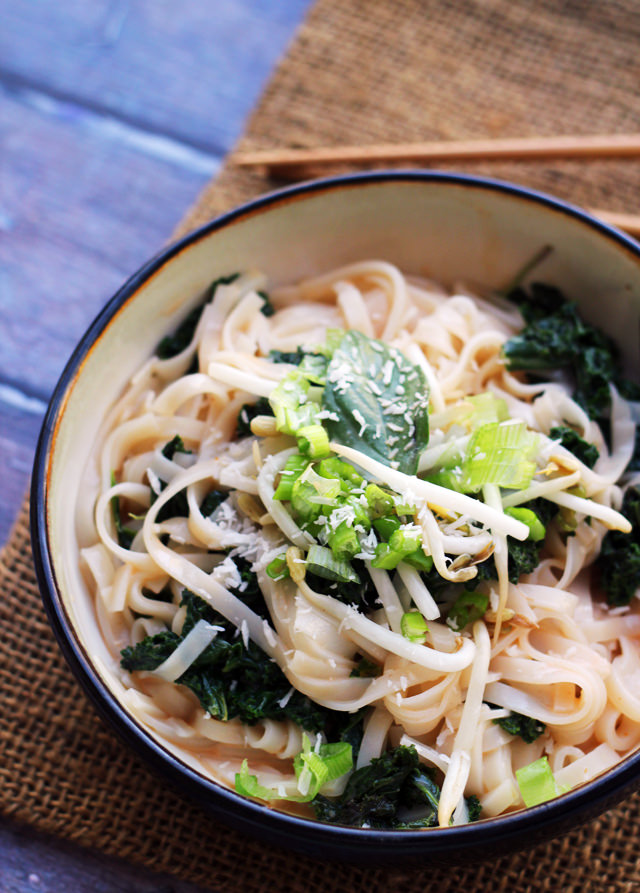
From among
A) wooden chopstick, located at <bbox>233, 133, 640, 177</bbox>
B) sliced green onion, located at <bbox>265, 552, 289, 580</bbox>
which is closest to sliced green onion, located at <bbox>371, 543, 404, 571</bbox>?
sliced green onion, located at <bbox>265, 552, 289, 580</bbox>

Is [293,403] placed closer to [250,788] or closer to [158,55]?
[250,788]

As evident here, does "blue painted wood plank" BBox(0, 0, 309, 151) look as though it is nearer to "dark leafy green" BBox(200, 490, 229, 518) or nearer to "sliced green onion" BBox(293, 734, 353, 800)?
"dark leafy green" BBox(200, 490, 229, 518)

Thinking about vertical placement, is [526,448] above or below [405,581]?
above

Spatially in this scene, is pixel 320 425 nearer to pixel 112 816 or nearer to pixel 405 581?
pixel 405 581

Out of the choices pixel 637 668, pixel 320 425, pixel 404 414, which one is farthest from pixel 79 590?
pixel 637 668

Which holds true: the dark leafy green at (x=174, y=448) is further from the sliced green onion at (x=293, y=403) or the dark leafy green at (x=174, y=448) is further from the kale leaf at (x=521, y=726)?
the kale leaf at (x=521, y=726)

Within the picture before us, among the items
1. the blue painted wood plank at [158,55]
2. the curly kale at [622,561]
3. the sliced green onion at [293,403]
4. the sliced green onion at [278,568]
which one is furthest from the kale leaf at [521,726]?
the blue painted wood plank at [158,55]

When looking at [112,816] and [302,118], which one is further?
[302,118]

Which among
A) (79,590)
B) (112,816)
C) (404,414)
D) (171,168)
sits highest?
(404,414)
